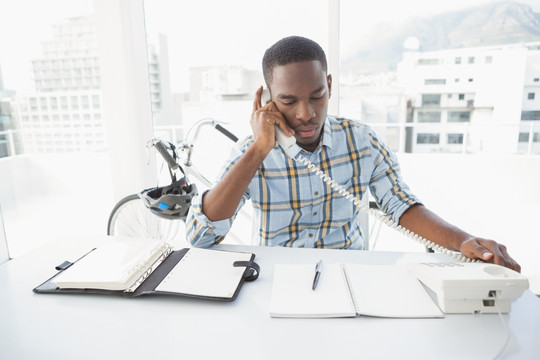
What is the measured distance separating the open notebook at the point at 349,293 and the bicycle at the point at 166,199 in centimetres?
85

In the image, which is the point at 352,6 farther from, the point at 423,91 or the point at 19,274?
the point at 19,274

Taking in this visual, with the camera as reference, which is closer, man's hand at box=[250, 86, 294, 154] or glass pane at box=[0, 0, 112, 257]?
man's hand at box=[250, 86, 294, 154]

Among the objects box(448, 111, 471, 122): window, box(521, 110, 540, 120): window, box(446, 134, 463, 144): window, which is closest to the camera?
box(521, 110, 540, 120): window

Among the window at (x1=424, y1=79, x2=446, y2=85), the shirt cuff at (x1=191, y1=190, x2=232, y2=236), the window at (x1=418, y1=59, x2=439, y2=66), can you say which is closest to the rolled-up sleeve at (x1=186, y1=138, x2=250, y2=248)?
the shirt cuff at (x1=191, y1=190, x2=232, y2=236)

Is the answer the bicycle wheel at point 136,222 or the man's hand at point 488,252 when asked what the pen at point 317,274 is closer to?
the man's hand at point 488,252

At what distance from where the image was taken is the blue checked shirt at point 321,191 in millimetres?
1175

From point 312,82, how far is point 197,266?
576 millimetres

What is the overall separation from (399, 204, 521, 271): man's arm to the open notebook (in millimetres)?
174

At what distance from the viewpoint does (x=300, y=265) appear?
0.89 m

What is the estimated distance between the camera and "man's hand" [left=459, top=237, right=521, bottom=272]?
2.69 feet

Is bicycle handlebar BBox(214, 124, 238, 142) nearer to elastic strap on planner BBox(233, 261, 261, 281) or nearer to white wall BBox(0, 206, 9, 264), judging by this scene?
elastic strap on planner BBox(233, 261, 261, 281)

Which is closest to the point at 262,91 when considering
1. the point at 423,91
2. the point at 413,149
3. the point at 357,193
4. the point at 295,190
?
the point at 295,190

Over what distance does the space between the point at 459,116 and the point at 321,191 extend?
232 centimetres

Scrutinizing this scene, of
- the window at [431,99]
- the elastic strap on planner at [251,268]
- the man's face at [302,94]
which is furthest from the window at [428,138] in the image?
the elastic strap on planner at [251,268]
